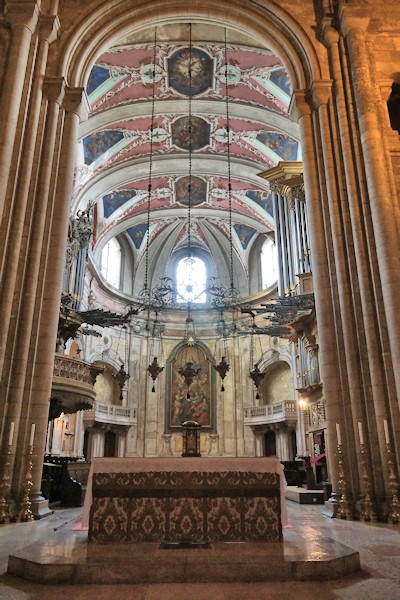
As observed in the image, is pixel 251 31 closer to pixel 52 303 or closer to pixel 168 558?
pixel 52 303

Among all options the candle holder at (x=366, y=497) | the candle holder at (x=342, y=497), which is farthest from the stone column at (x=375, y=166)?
the candle holder at (x=342, y=497)

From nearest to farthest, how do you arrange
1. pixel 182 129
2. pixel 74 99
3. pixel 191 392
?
pixel 74 99, pixel 182 129, pixel 191 392

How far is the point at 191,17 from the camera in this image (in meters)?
11.2

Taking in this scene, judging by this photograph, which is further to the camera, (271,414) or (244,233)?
(244,233)

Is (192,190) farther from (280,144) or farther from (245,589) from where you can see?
(245,589)

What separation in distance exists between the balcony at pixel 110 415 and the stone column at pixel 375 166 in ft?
50.0

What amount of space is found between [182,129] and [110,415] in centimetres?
1267

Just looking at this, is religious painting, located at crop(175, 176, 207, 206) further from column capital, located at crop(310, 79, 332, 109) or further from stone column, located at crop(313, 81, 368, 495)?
stone column, located at crop(313, 81, 368, 495)

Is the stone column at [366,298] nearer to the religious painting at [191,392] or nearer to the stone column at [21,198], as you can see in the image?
A: the stone column at [21,198]

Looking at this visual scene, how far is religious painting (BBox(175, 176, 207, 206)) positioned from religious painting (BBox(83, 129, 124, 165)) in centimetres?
439

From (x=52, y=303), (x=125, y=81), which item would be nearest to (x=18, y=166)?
(x=52, y=303)

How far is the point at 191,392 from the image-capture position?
23.5 meters

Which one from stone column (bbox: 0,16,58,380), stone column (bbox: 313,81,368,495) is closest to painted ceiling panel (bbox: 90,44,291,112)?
stone column (bbox: 0,16,58,380)

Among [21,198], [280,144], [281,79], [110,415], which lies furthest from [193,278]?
[21,198]
